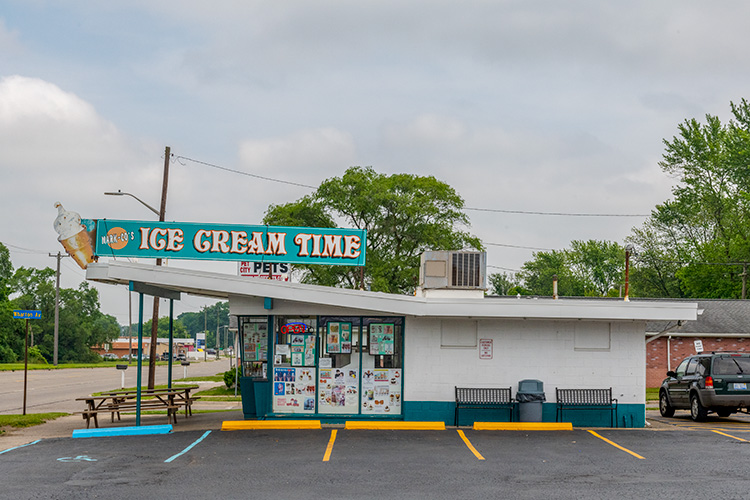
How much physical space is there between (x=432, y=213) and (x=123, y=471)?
41114mm

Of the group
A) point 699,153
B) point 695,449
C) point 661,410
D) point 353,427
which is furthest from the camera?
point 699,153

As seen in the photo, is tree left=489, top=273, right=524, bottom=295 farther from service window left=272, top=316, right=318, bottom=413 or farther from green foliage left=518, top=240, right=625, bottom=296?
service window left=272, top=316, right=318, bottom=413

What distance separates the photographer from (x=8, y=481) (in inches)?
444

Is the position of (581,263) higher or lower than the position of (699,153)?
lower

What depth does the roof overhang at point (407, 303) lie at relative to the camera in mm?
16625

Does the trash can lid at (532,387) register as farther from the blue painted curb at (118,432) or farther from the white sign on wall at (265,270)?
the blue painted curb at (118,432)

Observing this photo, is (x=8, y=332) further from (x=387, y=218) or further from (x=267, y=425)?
(x=267, y=425)

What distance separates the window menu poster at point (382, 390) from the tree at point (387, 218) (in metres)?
31.7

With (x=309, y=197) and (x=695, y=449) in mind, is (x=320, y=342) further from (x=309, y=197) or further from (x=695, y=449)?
(x=309, y=197)

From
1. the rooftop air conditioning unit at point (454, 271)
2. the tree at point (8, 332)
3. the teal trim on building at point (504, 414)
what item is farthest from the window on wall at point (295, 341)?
the tree at point (8, 332)

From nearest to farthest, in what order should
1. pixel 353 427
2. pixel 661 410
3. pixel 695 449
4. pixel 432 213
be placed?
pixel 695 449, pixel 353 427, pixel 661 410, pixel 432 213

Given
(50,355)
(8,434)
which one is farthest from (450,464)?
(50,355)

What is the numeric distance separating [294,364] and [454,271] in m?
4.29

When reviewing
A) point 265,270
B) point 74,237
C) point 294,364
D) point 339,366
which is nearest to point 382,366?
point 339,366
